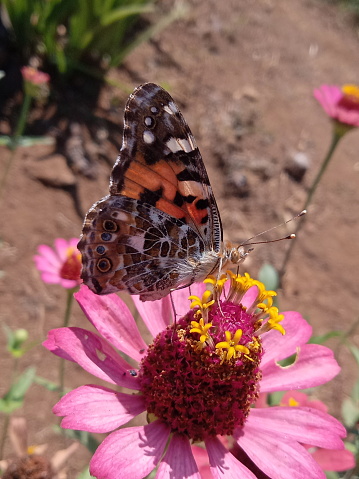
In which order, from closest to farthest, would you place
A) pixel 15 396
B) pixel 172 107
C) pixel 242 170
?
1. pixel 172 107
2. pixel 15 396
3. pixel 242 170

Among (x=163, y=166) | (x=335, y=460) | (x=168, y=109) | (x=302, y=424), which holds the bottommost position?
(x=335, y=460)

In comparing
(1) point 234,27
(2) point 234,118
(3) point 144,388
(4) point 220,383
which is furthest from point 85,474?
(1) point 234,27

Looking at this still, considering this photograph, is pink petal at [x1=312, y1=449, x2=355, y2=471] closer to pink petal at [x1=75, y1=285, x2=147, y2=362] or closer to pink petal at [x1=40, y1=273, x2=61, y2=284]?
pink petal at [x1=75, y1=285, x2=147, y2=362]

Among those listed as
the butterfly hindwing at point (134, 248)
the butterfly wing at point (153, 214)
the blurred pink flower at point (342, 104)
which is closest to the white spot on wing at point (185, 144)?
the butterfly wing at point (153, 214)

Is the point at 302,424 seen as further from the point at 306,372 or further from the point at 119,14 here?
the point at 119,14

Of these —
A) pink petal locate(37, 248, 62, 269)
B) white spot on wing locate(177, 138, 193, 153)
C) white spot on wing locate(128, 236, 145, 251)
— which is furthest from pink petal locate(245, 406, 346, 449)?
pink petal locate(37, 248, 62, 269)

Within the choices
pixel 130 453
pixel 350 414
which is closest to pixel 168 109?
pixel 130 453
